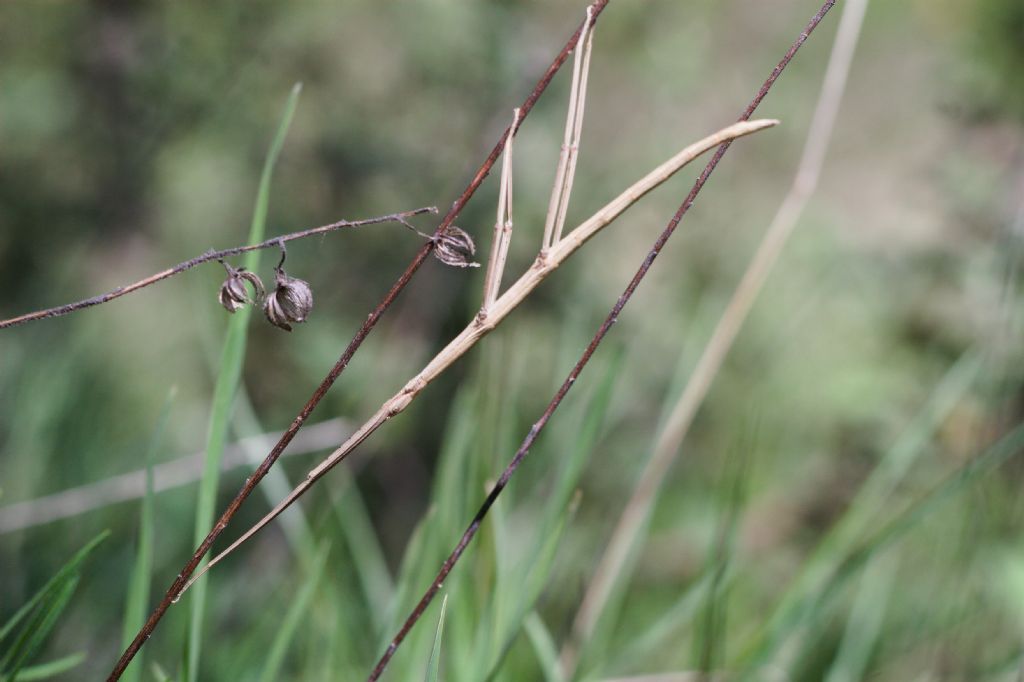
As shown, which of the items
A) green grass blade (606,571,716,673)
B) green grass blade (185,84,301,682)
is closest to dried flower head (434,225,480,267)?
green grass blade (185,84,301,682)

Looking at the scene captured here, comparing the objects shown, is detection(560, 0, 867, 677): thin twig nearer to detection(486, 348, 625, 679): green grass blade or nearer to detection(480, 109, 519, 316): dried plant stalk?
detection(486, 348, 625, 679): green grass blade

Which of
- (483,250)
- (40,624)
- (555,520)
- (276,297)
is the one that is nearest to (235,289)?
(276,297)

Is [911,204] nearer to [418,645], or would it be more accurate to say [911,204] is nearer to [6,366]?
[418,645]

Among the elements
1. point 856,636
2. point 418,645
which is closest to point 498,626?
point 418,645

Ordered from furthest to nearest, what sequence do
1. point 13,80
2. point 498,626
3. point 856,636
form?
1. point 13,80
2. point 856,636
3. point 498,626

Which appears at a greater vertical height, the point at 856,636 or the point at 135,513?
the point at 856,636

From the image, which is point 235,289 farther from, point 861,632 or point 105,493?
point 861,632
